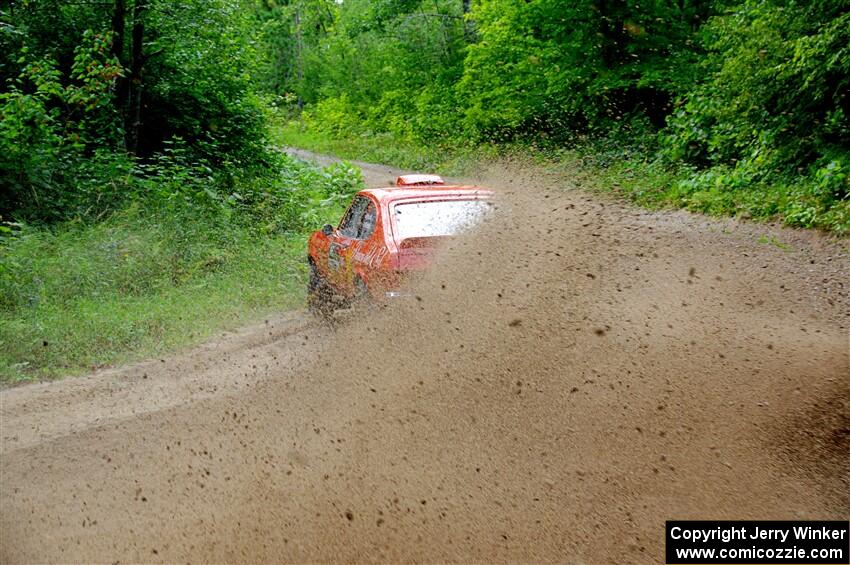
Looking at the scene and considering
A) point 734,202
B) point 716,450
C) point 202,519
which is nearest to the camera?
point 202,519

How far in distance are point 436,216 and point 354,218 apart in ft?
4.90

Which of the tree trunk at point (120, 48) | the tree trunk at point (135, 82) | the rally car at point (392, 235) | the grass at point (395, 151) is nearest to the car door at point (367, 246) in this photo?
the rally car at point (392, 235)

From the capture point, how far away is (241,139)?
1722 centimetres

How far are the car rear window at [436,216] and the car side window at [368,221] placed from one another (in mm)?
306

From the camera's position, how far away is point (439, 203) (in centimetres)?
773

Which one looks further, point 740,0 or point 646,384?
point 740,0

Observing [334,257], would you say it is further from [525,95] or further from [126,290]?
[525,95]

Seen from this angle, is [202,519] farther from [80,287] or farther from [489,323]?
[80,287]

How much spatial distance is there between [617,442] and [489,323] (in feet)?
5.89

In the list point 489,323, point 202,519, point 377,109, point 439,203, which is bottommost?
point 202,519

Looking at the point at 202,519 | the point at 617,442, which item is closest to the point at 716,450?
the point at 617,442

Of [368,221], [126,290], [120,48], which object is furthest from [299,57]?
[368,221]

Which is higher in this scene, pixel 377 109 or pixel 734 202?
pixel 377 109

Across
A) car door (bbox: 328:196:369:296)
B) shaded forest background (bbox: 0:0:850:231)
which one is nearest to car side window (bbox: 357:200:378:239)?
car door (bbox: 328:196:369:296)
